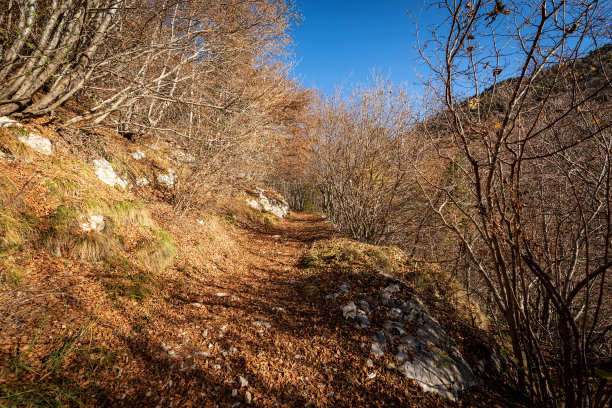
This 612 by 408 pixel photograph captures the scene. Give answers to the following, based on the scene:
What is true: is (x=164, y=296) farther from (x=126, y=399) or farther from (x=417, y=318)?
(x=417, y=318)

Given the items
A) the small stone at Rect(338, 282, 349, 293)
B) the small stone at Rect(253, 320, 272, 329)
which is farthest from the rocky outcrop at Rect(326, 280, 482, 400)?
the small stone at Rect(253, 320, 272, 329)

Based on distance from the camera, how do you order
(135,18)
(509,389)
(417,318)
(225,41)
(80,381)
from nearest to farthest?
1. (80,381)
2. (509,389)
3. (417,318)
4. (135,18)
5. (225,41)

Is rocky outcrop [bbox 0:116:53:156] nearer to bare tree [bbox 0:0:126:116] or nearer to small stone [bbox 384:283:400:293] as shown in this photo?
bare tree [bbox 0:0:126:116]

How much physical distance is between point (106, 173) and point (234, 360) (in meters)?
5.38

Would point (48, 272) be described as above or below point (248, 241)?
above

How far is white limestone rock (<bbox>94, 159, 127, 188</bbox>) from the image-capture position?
18.0 ft

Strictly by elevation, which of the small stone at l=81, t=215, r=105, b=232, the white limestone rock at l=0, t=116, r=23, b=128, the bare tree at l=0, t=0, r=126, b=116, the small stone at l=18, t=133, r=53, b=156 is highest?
the bare tree at l=0, t=0, r=126, b=116

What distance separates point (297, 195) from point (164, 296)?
29.0m

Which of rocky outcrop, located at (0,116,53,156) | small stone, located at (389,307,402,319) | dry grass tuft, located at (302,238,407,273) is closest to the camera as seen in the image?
small stone, located at (389,307,402,319)

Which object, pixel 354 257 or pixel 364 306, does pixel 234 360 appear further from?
pixel 354 257

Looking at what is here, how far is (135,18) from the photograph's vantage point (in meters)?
5.41

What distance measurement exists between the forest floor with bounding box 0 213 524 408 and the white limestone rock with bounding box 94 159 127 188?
10.4 ft

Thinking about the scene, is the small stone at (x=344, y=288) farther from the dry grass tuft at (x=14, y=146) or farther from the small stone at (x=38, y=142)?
the small stone at (x=38, y=142)

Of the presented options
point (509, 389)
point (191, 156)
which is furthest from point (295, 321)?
point (191, 156)
